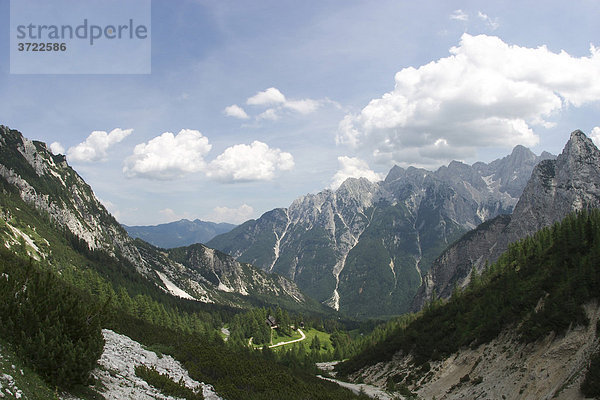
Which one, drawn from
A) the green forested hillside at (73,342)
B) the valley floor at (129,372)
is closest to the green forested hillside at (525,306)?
the green forested hillside at (73,342)

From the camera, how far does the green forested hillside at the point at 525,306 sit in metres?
47.4

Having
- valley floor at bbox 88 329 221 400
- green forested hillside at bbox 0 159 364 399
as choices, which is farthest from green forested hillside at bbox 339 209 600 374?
valley floor at bbox 88 329 221 400

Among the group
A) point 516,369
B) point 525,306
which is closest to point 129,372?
point 516,369

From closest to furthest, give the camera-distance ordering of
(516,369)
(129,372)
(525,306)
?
(129,372)
(516,369)
(525,306)

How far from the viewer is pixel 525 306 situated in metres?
58.5

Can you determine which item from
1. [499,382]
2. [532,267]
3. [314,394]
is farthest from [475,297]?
[314,394]

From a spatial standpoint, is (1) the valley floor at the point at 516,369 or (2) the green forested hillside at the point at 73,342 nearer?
(2) the green forested hillside at the point at 73,342

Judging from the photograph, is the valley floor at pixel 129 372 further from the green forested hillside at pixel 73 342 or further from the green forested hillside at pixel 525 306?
the green forested hillside at pixel 525 306

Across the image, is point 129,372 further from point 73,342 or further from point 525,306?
point 525,306

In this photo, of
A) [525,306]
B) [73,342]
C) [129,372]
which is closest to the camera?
[73,342]

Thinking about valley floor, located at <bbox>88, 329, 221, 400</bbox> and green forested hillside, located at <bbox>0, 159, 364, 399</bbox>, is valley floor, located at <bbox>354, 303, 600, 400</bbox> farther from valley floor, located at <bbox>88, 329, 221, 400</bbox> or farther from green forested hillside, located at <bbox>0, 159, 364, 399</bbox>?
valley floor, located at <bbox>88, 329, 221, 400</bbox>

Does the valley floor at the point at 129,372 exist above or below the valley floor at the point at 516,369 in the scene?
above

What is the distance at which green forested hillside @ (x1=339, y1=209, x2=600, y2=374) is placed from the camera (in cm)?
4738

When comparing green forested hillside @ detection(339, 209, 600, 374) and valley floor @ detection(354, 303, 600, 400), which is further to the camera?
green forested hillside @ detection(339, 209, 600, 374)
